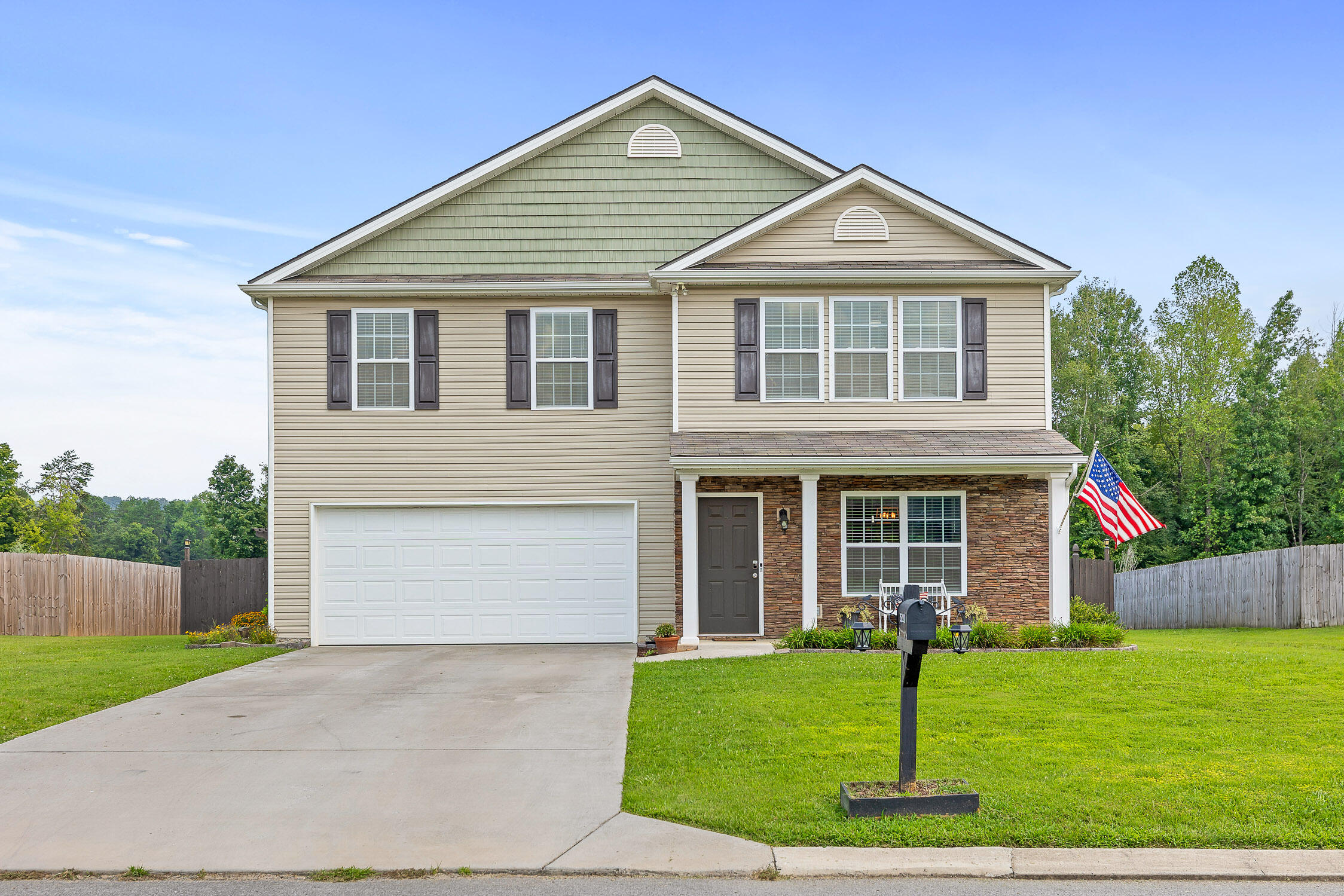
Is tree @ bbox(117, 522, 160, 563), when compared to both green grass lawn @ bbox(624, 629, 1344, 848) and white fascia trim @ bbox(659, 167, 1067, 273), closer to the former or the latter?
white fascia trim @ bbox(659, 167, 1067, 273)

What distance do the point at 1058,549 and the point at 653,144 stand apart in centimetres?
907

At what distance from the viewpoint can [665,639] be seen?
1395 centimetres

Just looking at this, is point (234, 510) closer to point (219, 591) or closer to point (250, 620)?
point (219, 591)

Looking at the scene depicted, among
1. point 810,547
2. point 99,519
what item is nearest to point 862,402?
point 810,547

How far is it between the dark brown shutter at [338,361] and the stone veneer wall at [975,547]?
228 inches

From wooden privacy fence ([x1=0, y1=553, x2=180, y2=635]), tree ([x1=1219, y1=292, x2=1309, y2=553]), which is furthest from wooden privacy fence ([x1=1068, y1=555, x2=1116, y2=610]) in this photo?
wooden privacy fence ([x1=0, y1=553, x2=180, y2=635])

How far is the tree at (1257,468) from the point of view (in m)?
33.4

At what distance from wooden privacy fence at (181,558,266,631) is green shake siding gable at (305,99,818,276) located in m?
6.06

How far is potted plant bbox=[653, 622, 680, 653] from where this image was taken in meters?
13.9

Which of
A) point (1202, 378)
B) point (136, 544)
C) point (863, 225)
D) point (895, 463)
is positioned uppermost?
point (863, 225)

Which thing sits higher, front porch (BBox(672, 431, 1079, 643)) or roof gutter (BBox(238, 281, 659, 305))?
roof gutter (BBox(238, 281, 659, 305))

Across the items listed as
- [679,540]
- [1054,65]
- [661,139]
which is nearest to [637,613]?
[679,540]

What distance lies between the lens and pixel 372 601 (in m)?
15.5

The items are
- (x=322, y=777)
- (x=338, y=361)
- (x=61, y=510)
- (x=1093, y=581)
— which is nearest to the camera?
(x=322, y=777)
